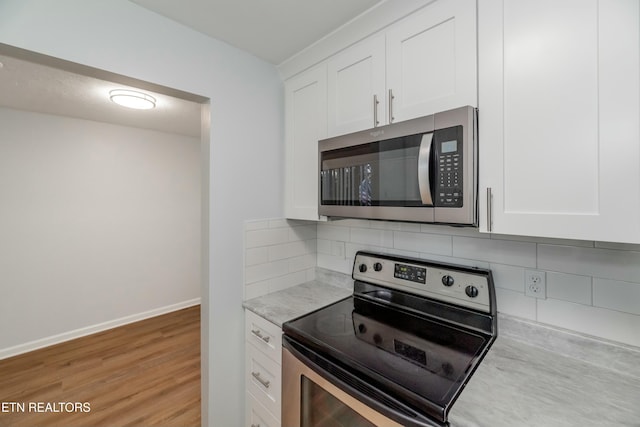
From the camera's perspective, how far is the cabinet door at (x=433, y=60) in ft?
3.21

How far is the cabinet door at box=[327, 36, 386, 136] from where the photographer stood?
1241mm

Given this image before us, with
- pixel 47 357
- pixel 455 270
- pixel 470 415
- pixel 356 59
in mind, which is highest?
pixel 356 59

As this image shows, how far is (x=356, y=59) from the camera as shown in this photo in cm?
133

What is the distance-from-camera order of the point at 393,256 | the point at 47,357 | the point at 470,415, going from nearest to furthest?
the point at 470,415 < the point at 393,256 < the point at 47,357

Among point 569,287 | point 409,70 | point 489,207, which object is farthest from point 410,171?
point 569,287

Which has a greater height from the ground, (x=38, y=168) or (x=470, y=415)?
(x=38, y=168)

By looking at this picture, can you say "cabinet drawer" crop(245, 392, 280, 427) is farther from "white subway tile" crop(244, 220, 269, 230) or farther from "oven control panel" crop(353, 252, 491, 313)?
"white subway tile" crop(244, 220, 269, 230)

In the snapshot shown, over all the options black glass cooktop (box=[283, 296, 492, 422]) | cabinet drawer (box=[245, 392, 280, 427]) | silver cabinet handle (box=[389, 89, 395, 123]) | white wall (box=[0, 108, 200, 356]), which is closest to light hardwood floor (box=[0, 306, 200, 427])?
white wall (box=[0, 108, 200, 356])

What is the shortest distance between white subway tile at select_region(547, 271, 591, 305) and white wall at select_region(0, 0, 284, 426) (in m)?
1.44

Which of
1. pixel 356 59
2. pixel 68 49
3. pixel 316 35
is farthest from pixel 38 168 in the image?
pixel 356 59

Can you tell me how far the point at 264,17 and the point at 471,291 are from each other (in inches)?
63.4

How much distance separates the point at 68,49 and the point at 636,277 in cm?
227

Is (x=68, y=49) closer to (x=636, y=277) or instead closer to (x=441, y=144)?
(x=441, y=144)

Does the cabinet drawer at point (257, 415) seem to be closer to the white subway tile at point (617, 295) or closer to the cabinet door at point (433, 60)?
the white subway tile at point (617, 295)
